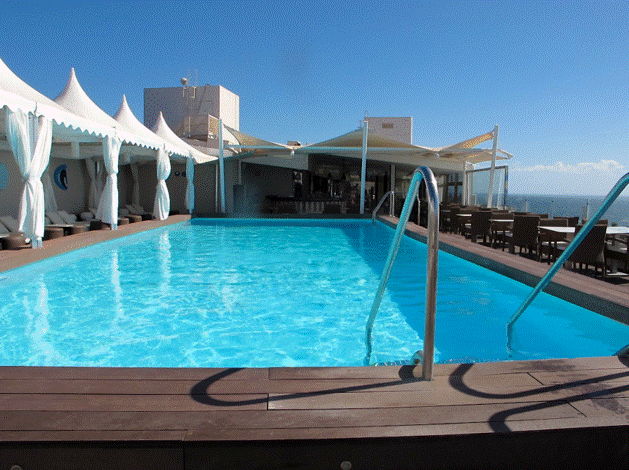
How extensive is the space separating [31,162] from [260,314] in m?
4.70

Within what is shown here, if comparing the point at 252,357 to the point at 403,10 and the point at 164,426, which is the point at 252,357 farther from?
the point at 403,10

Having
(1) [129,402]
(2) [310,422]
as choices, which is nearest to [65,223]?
(1) [129,402]

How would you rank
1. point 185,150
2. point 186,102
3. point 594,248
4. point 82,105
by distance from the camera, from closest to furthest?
1. point 594,248
2. point 82,105
3. point 185,150
4. point 186,102

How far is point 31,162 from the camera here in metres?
6.87

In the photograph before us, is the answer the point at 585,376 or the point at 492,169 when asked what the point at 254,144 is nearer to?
the point at 492,169

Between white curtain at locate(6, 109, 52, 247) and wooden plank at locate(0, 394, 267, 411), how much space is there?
6.07 meters

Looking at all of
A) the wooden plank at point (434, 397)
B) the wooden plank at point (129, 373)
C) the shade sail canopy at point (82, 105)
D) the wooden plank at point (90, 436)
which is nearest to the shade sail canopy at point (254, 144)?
the shade sail canopy at point (82, 105)

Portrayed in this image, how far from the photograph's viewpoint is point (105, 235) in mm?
9461

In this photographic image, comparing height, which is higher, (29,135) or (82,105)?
(82,105)

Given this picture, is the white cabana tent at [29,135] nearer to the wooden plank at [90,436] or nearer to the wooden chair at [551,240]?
the wooden plank at [90,436]

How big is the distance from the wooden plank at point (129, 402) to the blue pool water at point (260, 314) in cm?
181

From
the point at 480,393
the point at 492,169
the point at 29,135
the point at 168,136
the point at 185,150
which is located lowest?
the point at 480,393

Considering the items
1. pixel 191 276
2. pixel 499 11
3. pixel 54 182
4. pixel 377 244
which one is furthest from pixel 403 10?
pixel 54 182

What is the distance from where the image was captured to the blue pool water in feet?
12.3
